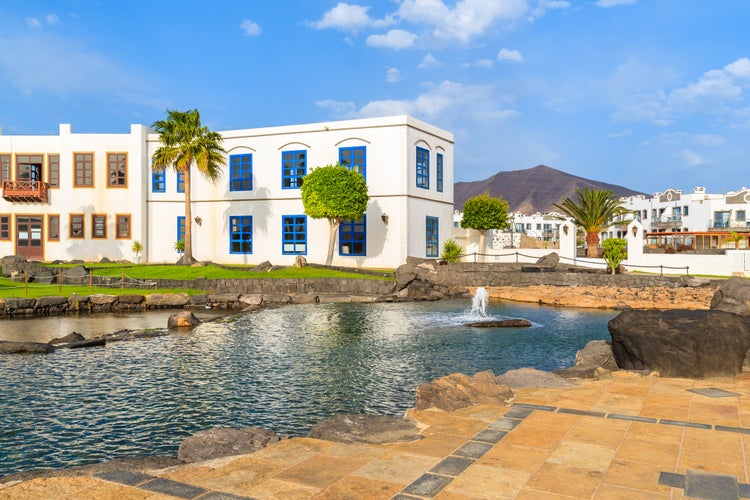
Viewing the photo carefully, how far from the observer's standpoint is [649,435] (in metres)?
6.04

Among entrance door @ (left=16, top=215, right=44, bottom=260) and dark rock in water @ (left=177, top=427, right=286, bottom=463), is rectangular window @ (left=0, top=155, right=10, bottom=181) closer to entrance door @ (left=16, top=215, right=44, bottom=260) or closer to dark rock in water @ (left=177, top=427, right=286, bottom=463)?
entrance door @ (left=16, top=215, right=44, bottom=260)

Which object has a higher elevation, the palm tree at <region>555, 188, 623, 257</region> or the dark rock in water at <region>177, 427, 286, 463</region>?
the palm tree at <region>555, 188, 623, 257</region>

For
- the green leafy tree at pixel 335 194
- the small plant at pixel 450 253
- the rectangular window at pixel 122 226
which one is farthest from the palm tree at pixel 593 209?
the rectangular window at pixel 122 226

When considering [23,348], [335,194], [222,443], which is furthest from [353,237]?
[222,443]

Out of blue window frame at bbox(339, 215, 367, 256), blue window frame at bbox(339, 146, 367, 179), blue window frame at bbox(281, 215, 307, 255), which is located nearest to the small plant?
blue window frame at bbox(339, 215, 367, 256)

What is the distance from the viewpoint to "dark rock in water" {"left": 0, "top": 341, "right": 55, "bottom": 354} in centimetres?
1349

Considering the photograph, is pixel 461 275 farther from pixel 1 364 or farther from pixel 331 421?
pixel 331 421

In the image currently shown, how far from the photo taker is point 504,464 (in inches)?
207

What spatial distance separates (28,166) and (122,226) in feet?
24.5

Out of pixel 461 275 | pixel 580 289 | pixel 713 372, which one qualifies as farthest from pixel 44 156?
pixel 713 372

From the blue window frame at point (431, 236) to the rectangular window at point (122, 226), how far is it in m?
19.6

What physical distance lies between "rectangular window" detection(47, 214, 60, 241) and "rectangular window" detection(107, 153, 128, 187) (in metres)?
4.26

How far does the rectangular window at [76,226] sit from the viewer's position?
129 ft

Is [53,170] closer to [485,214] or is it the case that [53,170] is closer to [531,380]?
[485,214]
